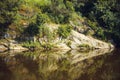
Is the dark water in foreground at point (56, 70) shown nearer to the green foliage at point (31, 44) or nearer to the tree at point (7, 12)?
the green foliage at point (31, 44)

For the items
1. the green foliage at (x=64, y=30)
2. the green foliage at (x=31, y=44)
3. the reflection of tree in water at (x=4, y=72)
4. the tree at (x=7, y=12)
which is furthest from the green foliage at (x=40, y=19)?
the reflection of tree in water at (x=4, y=72)

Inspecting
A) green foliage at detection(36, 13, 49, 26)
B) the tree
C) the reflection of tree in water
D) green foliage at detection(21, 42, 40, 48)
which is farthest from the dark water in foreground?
green foliage at detection(36, 13, 49, 26)

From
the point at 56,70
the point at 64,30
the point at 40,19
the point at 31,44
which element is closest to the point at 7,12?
the point at 40,19

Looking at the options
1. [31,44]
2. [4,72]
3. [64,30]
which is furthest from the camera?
[64,30]

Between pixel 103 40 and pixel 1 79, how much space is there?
1487 inches

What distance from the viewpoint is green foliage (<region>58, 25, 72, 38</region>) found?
57.3m

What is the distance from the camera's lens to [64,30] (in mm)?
57500

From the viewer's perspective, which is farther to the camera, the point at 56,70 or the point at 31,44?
the point at 31,44

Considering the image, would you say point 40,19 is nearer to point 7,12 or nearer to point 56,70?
point 7,12

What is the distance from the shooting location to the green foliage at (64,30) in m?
57.3

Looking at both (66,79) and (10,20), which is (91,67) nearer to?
(66,79)

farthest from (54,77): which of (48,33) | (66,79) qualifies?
(48,33)

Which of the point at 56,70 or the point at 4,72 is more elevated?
the point at 4,72

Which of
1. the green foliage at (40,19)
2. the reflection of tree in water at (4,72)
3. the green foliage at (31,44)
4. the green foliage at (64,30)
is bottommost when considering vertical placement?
the green foliage at (31,44)
